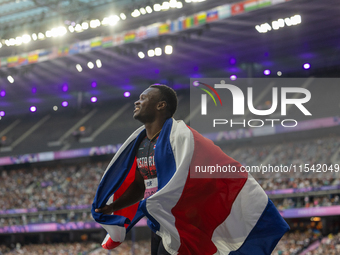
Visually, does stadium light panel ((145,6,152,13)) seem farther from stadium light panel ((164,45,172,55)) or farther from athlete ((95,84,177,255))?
athlete ((95,84,177,255))

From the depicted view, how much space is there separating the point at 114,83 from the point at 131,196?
56.0 ft

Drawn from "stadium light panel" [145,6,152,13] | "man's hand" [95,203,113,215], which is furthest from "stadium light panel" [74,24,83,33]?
"man's hand" [95,203,113,215]

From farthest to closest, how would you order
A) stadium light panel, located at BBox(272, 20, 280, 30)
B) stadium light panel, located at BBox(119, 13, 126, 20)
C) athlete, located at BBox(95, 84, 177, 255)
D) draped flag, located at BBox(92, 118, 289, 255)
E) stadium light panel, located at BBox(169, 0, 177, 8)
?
1. stadium light panel, located at BBox(119, 13, 126, 20)
2. stadium light panel, located at BBox(169, 0, 177, 8)
3. stadium light panel, located at BBox(272, 20, 280, 30)
4. athlete, located at BBox(95, 84, 177, 255)
5. draped flag, located at BBox(92, 118, 289, 255)

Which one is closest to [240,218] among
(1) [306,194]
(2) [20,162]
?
(1) [306,194]

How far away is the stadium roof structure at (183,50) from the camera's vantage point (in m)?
13.6

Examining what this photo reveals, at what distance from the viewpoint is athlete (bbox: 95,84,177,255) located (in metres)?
2.40

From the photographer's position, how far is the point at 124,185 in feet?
8.57

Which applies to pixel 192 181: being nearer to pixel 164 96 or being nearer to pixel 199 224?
pixel 199 224

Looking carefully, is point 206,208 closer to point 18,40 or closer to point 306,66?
Answer: point 306,66

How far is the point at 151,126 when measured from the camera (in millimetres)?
2479

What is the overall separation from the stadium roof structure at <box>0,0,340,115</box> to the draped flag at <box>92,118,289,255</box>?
11.3m

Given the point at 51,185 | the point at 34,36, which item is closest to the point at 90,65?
the point at 34,36

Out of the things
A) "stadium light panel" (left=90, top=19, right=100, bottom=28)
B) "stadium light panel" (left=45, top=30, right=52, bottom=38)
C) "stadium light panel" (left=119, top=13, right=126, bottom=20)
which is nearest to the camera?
"stadium light panel" (left=119, top=13, right=126, bottom=20)

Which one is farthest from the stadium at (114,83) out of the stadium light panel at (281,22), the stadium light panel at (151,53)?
the stadium light panel at (151,53)
